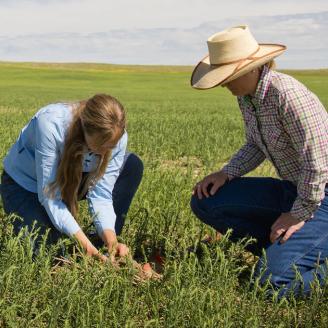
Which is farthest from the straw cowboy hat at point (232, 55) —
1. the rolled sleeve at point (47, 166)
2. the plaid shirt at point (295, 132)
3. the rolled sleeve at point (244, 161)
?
the rolled sleeve at point (47, 166)

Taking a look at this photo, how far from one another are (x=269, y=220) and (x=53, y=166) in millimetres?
1314

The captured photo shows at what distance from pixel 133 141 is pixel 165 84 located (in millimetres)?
35540

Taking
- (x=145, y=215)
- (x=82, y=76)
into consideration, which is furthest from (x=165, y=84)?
(x=145, y=215)

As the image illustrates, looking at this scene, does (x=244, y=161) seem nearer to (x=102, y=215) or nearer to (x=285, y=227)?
(x=285, y=227)

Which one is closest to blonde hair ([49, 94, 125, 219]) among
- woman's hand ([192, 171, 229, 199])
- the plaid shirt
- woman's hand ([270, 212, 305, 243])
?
woman's hand ([192, 171, 229, 199])

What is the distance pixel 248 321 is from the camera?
249cm

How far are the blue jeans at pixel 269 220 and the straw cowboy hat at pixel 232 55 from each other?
73 centimetres

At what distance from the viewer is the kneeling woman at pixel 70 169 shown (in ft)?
10.5

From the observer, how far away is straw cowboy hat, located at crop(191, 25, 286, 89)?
10.6ft

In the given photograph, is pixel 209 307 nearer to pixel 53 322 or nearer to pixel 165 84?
pixel 53 322

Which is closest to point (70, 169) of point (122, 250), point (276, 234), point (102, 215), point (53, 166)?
point (53, 166)

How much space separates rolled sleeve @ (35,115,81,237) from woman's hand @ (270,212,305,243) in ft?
3.66

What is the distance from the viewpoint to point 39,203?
365 centimetres

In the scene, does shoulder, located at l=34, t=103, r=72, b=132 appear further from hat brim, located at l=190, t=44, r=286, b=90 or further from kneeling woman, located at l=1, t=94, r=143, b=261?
hat brim, located at l=190, t=44, r=286, b=90
